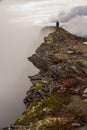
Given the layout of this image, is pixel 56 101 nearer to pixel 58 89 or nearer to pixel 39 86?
pixel 58 89

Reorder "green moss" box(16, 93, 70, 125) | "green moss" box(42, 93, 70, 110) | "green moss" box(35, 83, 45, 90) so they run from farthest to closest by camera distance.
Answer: "green moss" box(35, 83, 45, 90)
"green moss" box(42, 93, 70, 110)
"green moss" box(16, 93, 70, 125)

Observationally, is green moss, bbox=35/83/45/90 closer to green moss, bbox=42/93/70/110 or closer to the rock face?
the rock face

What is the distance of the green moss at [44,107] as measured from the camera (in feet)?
409

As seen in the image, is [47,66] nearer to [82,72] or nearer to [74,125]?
[82,72]

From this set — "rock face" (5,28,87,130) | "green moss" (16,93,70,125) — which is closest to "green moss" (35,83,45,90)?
"rock face" (5,28,87,130)

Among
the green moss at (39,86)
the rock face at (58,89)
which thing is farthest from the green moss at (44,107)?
the green moss at (39,86)

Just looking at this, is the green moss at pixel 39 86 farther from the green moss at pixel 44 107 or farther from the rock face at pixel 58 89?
the green moss at pixel 44 107

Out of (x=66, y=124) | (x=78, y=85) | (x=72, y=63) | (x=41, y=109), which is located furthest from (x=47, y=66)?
(x=66, y=124)

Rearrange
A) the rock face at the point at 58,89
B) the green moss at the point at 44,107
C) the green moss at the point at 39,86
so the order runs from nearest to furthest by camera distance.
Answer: the rock face at the point at 58,89 → the green moss at the point at 44,107 → the green moss at the point at 39,86

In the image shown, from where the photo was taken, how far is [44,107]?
432 feet

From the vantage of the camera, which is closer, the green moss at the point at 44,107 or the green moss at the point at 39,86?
the green moss at the point at 44,107

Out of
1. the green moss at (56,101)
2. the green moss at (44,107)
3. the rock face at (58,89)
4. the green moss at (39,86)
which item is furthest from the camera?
the green moss at (39,86)

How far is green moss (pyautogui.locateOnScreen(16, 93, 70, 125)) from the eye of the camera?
12456 cm

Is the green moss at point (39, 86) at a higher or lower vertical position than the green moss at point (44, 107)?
higher
